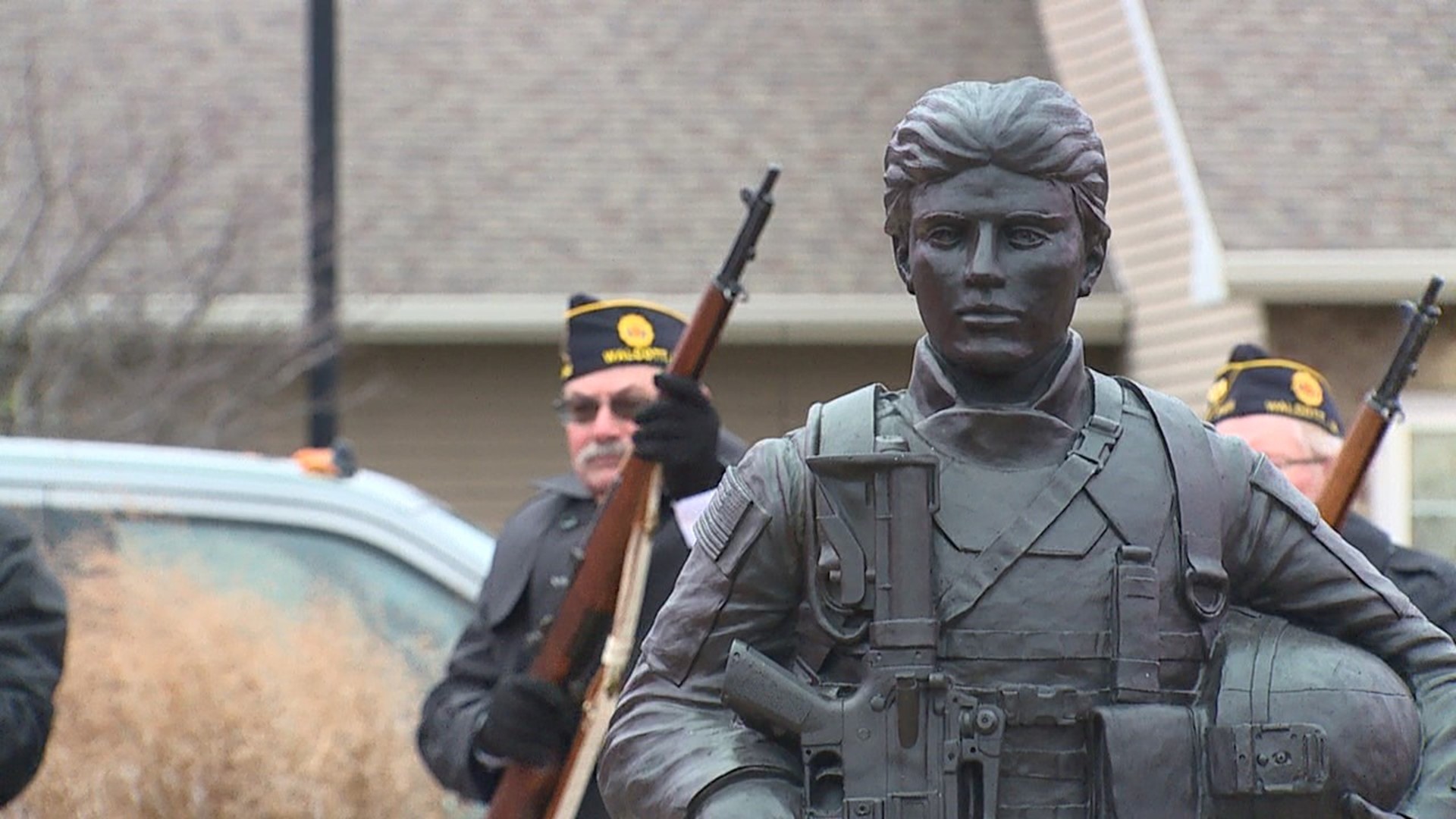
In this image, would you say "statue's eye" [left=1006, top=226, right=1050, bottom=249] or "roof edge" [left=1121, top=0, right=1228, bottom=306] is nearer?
"statue's eye" [left=1006, top=226, right=1050, bottom=249]

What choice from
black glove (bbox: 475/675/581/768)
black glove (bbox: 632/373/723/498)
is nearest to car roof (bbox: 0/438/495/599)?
black glove (bbox: 475/675/581/768)

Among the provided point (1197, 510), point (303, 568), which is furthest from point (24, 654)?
point (1197, 510)

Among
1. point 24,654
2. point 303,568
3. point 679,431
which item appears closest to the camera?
point 24,654

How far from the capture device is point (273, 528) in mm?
6906

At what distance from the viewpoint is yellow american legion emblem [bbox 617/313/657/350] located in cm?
569

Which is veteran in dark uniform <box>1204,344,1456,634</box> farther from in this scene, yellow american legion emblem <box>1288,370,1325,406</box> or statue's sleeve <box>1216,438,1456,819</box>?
statue's sleeve <box>1216,438,1456,819</box>

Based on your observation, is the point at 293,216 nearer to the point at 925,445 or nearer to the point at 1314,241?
the point at 1314,241

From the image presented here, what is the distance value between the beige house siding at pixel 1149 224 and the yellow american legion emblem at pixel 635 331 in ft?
20.2

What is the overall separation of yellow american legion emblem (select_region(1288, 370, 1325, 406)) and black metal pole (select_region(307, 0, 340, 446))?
236 inches

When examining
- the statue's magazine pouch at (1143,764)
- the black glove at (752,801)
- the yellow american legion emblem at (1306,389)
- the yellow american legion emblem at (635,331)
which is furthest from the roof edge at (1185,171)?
the black glove at (752,801)

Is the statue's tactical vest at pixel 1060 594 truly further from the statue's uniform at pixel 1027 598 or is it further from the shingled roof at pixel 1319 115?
the shingled roof at pixel 1319 115

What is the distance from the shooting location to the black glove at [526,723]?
5262 mm

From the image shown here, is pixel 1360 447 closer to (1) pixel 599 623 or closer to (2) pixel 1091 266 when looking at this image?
(1) pixel 599 623

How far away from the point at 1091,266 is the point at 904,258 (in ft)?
0.75
